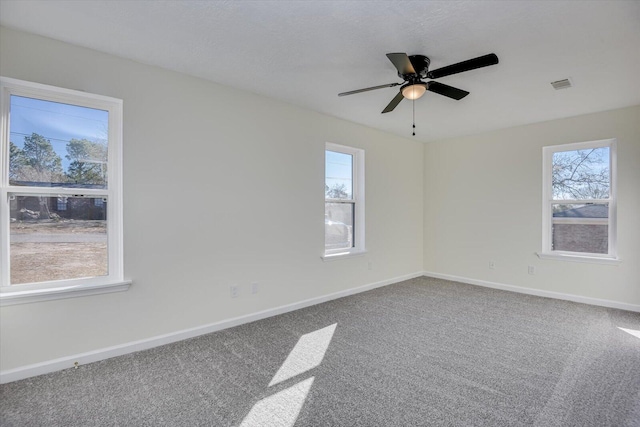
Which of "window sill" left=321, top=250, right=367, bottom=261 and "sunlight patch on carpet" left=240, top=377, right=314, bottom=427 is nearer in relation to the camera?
"sunlight patch on carpet" left=240, top=377, right=314, bottom=427

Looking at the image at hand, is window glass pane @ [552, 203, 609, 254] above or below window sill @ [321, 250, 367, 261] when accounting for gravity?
above

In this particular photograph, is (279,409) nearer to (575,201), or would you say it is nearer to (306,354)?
(306,354)

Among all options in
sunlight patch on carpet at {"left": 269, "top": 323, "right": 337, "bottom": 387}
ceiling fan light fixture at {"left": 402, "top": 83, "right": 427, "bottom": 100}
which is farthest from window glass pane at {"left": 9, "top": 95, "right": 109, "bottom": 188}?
ceiling fan light fixture at {"left": 402, "top": 83, "right": 427, "bottom": 100}

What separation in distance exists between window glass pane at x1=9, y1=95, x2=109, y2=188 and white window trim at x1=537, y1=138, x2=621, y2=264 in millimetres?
5404

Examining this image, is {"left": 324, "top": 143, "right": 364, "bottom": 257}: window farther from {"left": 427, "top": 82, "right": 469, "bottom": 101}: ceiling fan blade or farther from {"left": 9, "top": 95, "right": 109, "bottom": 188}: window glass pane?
{"left": 9, "top": 95, "right": 109, "bottom": 188}: window glass pane

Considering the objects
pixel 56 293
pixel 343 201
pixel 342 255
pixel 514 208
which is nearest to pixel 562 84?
pixel 514 208

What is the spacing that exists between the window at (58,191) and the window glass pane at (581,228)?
5.40 meters

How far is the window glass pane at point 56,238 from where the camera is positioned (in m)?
2.31

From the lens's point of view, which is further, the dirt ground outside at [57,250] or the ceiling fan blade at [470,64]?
the dirt ground outside at [57,250]

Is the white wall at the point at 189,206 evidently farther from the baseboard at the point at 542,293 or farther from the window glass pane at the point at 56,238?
the baseboard at the point at 542,293

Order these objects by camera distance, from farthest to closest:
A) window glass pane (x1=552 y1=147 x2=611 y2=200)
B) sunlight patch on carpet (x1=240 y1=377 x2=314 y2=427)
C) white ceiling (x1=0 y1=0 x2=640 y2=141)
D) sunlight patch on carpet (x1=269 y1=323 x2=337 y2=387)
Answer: window glass pane (x1=552 y1=147 x2=611 y2=200)
sunlight patch on carpet (x1=269 y1=323 x2=337 y2=387)
white ceiling (x1=0 y1=0 x2=640 y2=141)
sunlight patch on carpet (x1=240 y1=377 x2=314 y2=427)

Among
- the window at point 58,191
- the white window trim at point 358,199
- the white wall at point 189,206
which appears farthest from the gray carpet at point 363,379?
the white window trim at point 358,199

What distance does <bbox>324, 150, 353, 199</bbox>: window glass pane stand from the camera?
4.33 m

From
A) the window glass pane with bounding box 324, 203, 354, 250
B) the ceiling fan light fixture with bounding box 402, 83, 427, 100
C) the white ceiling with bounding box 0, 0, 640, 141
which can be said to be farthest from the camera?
the window glass pane with bounding box 324, 203, 354, 250
